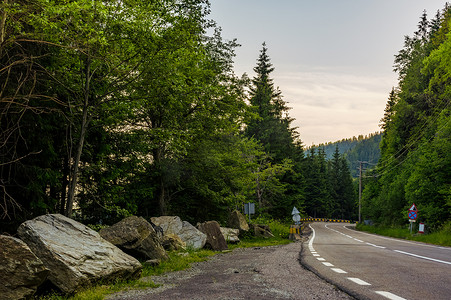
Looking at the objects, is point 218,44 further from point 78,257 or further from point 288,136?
point 288,136

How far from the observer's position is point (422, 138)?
110 feet

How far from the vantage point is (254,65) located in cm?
5059

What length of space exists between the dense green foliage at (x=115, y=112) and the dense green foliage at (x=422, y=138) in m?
13.6

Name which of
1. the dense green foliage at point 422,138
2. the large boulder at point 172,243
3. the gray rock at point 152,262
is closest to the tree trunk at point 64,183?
the large boulder at point 172,243

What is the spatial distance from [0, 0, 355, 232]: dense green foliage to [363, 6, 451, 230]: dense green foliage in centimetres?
1363

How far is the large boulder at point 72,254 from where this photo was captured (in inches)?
237

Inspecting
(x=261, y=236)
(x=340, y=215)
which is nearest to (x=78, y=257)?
(x=261, y=236)

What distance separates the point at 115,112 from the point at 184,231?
18.5ft

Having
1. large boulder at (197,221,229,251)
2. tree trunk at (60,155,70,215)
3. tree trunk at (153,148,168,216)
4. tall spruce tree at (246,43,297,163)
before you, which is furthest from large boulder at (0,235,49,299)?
tall spruce tree at (246,43,297,163)

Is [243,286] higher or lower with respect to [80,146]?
lower

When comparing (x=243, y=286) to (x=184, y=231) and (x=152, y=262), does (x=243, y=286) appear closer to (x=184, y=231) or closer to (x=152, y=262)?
(x=152, y=262)

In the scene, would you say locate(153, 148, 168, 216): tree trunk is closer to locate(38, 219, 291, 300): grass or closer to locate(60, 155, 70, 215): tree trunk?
locate(60, 155, 70, 215): tree trunk

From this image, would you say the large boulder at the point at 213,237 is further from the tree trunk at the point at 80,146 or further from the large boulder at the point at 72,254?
the large boulder at the point at 72,254

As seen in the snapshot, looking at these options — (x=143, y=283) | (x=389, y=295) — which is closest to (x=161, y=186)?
(x=143, y=283)
